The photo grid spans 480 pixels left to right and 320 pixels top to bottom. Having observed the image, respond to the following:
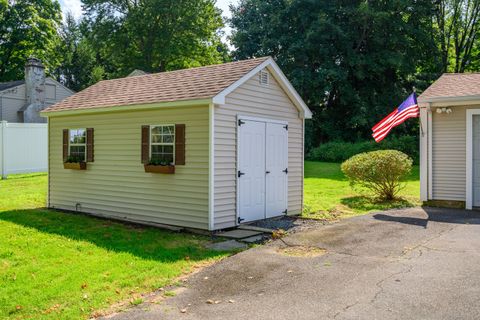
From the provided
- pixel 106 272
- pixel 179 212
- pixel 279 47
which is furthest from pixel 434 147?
pixel 279 47

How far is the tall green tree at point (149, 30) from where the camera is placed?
3216 centimetres

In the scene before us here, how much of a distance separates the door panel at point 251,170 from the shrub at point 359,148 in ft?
48.3

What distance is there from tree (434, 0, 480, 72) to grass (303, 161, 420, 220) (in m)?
16.8

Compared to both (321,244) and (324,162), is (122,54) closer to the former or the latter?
(324,162)

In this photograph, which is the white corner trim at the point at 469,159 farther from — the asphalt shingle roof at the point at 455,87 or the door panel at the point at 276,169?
the door panel at the point at 276,169

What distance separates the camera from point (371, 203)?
1197cm

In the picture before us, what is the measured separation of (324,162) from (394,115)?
12936 millimetres

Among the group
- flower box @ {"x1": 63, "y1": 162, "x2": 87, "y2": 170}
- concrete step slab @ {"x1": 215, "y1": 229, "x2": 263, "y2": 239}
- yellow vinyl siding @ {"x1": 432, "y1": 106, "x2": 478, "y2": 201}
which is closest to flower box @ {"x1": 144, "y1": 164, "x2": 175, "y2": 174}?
concrete step slab @ {"x1": 215, "y1": 229, "x2": 263, "y2": 239}

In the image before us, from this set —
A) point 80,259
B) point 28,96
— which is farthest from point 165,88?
point 28,96

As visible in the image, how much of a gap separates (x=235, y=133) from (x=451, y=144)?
20.2 feet

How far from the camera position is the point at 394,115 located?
10914 mm

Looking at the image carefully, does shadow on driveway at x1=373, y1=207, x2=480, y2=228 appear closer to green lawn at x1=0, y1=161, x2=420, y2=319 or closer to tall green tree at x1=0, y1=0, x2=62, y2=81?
green lawn at x1=0, y1=161, x2=420, y2=319

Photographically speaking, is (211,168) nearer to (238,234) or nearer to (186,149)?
(186,149)

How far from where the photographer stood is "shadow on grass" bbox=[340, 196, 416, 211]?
37.0 feet
